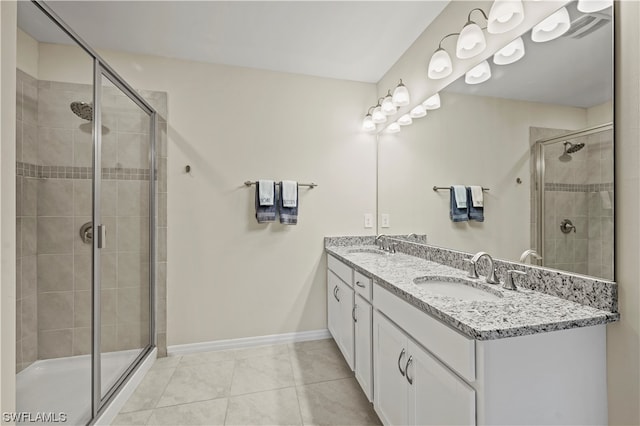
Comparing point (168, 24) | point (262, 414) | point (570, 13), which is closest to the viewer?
point (570, 13)

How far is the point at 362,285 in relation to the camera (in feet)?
5.23

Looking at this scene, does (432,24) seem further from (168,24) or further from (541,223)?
(168,24)

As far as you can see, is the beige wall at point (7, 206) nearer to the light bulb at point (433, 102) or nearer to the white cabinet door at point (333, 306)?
the white cabinet door at point (333, 306)

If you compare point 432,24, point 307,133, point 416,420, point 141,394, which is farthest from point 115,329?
point 432,24

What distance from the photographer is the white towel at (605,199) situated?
0.91 m

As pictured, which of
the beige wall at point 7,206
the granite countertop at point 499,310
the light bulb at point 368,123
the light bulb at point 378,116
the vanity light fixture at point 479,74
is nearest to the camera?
the granite countertop at point 499,310

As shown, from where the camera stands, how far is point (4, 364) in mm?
892

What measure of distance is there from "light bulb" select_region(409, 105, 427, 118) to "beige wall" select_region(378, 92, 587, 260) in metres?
0.04

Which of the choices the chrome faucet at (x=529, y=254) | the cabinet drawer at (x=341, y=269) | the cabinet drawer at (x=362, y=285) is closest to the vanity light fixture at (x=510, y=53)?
the chrome faucet at (x=529, y=254)

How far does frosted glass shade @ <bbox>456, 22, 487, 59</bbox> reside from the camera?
52.6 inches

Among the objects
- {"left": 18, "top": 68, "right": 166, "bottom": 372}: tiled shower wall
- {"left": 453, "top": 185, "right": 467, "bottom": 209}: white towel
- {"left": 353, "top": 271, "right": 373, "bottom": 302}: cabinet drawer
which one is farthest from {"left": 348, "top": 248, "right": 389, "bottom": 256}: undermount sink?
{"left": 18, "top": 68, "right": 166, "bottom": 372}: tiled shower wall

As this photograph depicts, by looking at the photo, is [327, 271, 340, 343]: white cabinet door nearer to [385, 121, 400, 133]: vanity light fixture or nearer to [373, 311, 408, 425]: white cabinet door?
[373, 311, 408, 425]: white cabinet door

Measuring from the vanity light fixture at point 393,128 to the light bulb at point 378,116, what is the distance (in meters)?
0.08

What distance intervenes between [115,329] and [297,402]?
4.11ft
